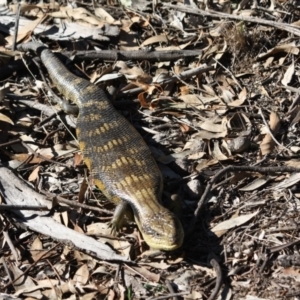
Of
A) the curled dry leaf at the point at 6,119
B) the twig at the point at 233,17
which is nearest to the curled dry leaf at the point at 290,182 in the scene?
the twig at the point at 233,17

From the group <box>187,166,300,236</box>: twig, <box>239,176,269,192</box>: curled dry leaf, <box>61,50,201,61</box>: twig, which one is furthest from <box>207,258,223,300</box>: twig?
<box>61,50,201,61</box>: twig

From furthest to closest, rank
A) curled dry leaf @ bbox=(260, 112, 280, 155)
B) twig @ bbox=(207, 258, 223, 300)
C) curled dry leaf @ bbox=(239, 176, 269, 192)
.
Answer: curled dry leaf @ bbox=(260, 112, 280, 155), curled dry leaf @ bbox=(239, 176, 269, 192), twig @ bbox=(207, 258, 223, 300)

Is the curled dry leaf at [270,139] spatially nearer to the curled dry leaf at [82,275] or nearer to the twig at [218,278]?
the twig at [218,278]

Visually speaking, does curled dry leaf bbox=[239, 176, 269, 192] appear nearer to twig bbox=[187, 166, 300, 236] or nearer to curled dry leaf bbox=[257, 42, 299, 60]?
twig bbox=[187, 166, 300, 236]

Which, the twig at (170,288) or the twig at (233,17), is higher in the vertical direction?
the twig at (233,17)

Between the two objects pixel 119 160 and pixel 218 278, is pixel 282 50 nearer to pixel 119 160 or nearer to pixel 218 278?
pixel 119 160

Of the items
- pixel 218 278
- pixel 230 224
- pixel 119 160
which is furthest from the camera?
pixel 119 160

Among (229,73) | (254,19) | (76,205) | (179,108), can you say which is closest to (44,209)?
(76,205)

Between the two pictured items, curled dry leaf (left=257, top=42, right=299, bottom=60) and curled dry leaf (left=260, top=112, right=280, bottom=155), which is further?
curled dry leaf (left=257, top=42, right=299, bottom=60)

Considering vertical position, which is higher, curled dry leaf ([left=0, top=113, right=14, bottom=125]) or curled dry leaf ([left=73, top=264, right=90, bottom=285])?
curled dry leaf ([left=0, top=113, right=14, bottom=125])

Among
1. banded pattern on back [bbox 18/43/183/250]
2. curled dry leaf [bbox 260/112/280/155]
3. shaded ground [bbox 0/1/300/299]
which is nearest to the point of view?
shaded ground [bbox 0/1/300/299]

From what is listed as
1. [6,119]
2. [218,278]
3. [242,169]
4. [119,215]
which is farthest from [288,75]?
[6,119]

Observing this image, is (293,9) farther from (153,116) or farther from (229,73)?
(153,116)
